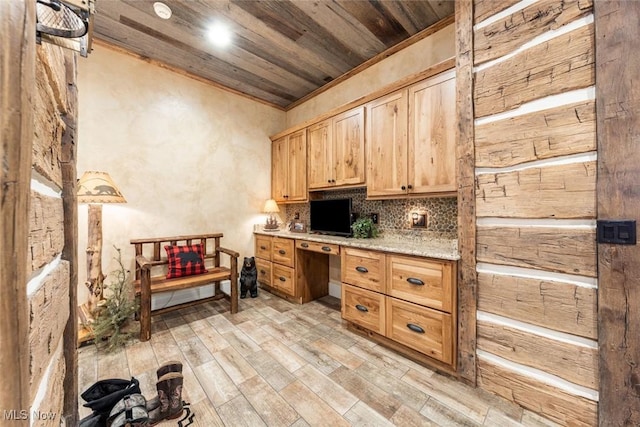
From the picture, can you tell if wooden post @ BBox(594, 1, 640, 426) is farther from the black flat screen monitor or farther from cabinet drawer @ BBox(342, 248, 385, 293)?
the black flat screen monitor

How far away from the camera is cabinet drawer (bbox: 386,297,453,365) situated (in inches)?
67.1

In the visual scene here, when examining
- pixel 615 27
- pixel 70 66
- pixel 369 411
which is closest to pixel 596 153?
pixel 615 27

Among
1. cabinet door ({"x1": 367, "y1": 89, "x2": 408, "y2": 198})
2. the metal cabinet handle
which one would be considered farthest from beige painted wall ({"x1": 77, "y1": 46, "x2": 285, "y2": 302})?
the metal cabinet handle

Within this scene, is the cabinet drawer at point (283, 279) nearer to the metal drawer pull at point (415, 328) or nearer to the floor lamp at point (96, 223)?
the metal drawer pull at point (415, 328)

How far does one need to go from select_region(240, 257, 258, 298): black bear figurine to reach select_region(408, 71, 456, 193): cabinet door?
2.31m

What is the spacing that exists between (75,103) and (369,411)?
7.42 feet

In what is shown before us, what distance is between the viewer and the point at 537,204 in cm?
139

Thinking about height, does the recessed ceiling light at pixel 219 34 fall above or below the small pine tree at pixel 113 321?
above

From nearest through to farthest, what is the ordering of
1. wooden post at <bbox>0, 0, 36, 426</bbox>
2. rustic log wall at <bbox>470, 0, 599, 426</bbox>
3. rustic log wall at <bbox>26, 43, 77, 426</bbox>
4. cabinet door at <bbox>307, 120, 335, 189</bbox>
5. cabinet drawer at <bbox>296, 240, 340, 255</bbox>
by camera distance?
1. wooden post at <bbox>0, 0, 36, 426</bbox>
2. rustic log wall at <bbox>26, 43, 77, 426</bbox>
3. rustic log wall at <bbox>470, 0, 599, 426</bbox>
4. cabinet drawer at <bbox>296, 240, 340, 255</bbox>
5. cabinet door at <bbox>307, 120, 335, 189</bbox>

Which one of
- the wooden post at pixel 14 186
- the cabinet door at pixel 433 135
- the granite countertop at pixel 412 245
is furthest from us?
the cabinet door at pixel 433 135

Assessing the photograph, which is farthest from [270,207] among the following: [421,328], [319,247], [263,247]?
[421,328]

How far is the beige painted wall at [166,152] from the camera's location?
98.7 inches

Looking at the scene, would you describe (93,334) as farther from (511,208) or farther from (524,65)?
→ (524,65)

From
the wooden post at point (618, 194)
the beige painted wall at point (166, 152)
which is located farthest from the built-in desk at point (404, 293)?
the beige painted wall at point (166, 152)
